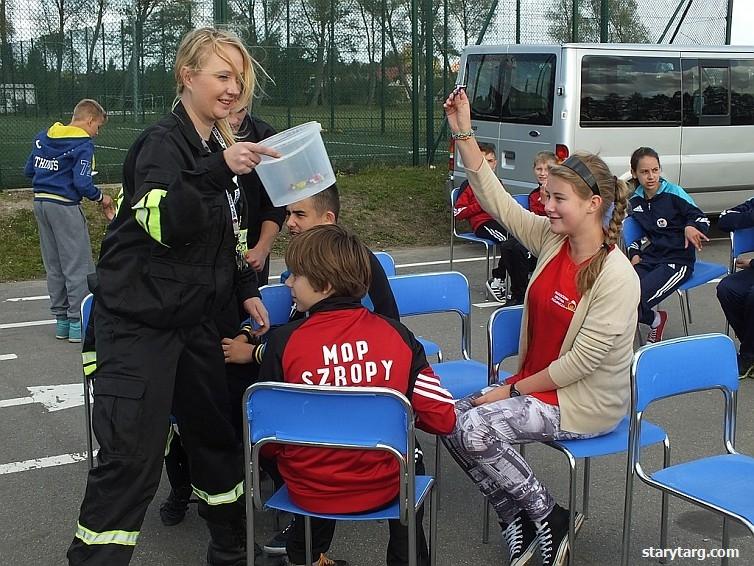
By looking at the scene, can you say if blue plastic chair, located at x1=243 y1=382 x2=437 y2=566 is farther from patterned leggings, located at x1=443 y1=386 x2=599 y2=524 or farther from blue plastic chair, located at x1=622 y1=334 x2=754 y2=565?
blue plastic chair, located at x1=622 y1=334 x2=754 y2=565

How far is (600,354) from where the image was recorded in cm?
324

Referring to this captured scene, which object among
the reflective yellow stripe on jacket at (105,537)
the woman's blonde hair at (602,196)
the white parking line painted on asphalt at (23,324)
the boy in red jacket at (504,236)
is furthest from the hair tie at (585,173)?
the white parking line painted on asphalt at (23,324)

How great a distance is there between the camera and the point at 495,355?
3.81 metres

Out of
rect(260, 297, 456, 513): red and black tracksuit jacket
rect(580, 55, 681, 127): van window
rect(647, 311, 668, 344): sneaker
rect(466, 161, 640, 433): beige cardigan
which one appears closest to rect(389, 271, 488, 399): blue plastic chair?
rect(466, 161, 640, 433): beige cardigan

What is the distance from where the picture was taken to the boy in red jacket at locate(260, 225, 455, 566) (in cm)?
280

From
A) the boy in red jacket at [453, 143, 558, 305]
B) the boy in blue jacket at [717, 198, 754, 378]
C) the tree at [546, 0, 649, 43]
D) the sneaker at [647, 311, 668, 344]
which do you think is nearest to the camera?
the boy in blue jacket at [717, 198, 754, 378]

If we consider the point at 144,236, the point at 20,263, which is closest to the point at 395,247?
the point at 20,263

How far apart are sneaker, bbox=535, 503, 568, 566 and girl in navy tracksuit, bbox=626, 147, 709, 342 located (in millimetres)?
3288

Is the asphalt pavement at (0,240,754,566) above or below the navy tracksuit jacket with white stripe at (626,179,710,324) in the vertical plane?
A: below

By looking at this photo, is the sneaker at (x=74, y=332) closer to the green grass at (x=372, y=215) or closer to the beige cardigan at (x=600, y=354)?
the green grass at (x=372, y=215)

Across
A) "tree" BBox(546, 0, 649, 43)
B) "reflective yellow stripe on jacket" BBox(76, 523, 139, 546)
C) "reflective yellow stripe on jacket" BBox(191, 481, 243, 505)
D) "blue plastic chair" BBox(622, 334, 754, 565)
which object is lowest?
"reflective yellow stripe on jacket" BBox(191, 481, 243, 505)

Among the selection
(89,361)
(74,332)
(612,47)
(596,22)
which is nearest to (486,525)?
(89,361)

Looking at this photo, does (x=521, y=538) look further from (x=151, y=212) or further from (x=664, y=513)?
Result: (x=151, y=212)

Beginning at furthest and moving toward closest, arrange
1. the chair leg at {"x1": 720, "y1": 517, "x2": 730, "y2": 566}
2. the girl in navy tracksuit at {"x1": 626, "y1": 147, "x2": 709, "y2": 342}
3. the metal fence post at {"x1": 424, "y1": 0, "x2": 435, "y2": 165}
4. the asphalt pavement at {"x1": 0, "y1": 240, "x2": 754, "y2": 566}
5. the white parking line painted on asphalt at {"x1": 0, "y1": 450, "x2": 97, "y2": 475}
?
the metal fence post at {"x1": 424, "y1": 0, "x2": 435, "y2": 165} < the girl in navy tracksuit at {"x1": 626, "y1": 147, "x2": 709, "y2": 342} < the white parking line painted on asphalt at {"x1": 0, "y1": 450, "x2": 97, "y2": 475} < the asphalt pavement at {"x1": 0, "y1": 240, "x2": 754, "y2": 566} < the chair leg at {"x1": 720, "y1": 517, "x2": 730, "y2": 566}
